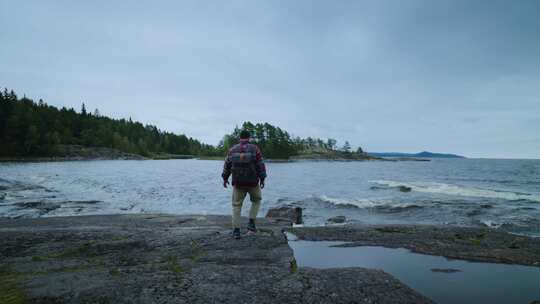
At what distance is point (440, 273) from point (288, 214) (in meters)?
8.94

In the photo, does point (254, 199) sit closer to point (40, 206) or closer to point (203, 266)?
point (203, 266)

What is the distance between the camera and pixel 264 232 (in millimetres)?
9148

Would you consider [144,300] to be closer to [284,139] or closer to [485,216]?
[485,216]

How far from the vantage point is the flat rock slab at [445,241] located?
7277 mm

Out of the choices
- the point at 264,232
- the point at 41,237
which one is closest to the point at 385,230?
the point at 264,232

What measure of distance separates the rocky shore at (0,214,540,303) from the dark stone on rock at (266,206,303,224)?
3799 millimetres

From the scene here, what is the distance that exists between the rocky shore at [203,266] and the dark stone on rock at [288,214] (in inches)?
150

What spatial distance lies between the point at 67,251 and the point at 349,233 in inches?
324

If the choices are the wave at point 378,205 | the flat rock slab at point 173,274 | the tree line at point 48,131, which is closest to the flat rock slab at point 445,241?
the flat rock slab at point 173,274

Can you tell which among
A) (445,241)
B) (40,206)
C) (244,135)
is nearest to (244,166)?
(244,135)

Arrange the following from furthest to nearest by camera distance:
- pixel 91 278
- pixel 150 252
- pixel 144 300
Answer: pixel 150 252 < pixel 91 278 < pixel 144 300

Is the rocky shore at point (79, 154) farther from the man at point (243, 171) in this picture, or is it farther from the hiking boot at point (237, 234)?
the hiking boot at point (237, 234)

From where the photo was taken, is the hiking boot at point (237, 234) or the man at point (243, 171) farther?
the man at point (243, 171)

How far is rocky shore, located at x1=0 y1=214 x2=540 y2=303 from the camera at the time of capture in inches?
177
